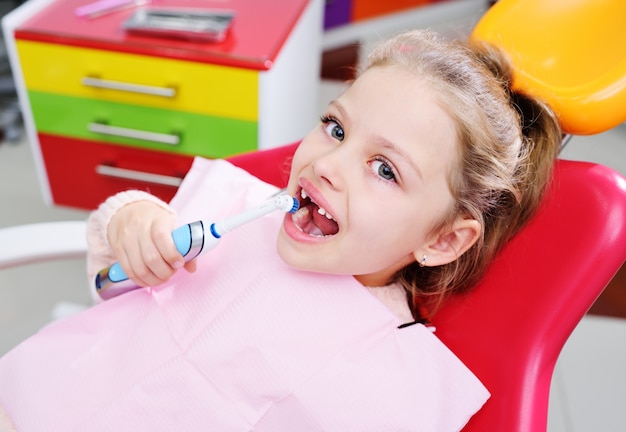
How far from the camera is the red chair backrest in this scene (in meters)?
0.72

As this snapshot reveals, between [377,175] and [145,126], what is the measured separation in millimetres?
906

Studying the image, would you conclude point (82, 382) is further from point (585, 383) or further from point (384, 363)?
point (585, 383)

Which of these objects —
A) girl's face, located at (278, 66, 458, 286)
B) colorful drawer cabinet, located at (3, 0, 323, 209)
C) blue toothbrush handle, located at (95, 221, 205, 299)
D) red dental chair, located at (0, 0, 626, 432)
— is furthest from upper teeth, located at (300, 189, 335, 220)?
colorful drawer cabinet, located at (3, 0, 323, 209)

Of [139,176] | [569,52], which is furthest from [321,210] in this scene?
[139,176]

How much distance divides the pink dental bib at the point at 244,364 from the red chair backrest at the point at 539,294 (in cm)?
4

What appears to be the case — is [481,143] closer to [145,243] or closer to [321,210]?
[321,210]

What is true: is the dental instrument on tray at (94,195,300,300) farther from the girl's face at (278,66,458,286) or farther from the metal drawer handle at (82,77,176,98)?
the metal drawer handle at (82,77,176,98)

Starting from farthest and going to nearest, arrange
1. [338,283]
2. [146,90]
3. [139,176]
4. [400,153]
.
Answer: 1. [139,176]
2. [146,90]
3. [338,283]
4. [400,153]

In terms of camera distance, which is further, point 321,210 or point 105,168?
point 105,168

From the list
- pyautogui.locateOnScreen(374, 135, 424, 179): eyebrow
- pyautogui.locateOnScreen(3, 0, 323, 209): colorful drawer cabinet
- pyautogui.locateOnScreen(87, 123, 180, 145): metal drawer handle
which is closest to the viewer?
pyautogui.locateOnScreen(374, 135, 424, 179): eyebrow

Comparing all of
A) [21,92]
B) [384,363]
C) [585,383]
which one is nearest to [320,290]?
[384,363]

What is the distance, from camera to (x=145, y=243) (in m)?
0.74

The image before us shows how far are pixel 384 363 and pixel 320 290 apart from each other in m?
0.12

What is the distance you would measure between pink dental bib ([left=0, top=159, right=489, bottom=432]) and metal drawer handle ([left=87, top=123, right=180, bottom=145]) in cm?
67
